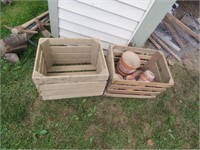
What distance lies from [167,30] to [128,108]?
5.85 ft

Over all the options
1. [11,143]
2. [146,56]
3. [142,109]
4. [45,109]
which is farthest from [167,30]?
[11,143]

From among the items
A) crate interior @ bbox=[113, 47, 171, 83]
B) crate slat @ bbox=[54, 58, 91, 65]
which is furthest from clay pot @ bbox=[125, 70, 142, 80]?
crate slat @ bbox=[54, 58, 91, 65]

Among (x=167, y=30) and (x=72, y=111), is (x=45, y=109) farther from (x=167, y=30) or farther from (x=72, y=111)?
(x=167, y=30)

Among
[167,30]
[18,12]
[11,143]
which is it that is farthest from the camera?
[167,30]

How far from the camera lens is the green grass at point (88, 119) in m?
2.54

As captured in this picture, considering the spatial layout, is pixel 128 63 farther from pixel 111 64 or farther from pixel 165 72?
pixel 165 72

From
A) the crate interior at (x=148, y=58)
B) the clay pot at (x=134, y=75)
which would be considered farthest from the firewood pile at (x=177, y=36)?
the clay pot at (x=134, y=75)

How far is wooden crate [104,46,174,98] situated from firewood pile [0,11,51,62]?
3.99ft

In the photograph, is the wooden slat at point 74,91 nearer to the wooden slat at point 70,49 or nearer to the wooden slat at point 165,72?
the wooden slat at point 70,49

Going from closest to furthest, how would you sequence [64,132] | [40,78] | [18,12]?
[40,78]
[64,132]
[18,12]

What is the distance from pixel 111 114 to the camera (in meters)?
2.85

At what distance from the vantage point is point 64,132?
8.54 feet

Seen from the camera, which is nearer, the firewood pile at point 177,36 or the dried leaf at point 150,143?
the dried leaf at point 150,143

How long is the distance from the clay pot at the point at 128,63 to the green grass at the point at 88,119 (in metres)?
0.42
